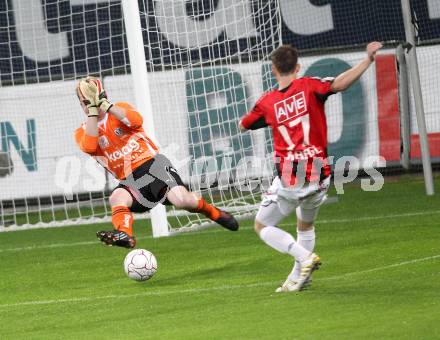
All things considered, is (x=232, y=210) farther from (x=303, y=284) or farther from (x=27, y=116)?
(x=303, y=284)

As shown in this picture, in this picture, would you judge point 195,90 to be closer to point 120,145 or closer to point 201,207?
point 120,145

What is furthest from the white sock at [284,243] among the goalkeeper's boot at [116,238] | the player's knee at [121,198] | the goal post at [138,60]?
the goal post at [138,60]

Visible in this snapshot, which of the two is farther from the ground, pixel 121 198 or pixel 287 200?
pixel 121 198

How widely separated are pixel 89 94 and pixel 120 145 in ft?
2.72

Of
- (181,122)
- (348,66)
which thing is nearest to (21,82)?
(181,122)

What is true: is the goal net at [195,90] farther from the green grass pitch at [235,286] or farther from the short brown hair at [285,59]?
the short brown hair at [285,59]

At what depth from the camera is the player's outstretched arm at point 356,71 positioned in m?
8.02

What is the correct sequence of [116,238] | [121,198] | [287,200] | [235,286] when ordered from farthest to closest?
1. [121,198]
2. [116,238]
3. [235,286]
4. [287,200]

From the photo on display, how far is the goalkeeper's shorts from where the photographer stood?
10586mm

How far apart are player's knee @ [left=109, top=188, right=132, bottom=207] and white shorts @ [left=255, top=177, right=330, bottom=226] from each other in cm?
199

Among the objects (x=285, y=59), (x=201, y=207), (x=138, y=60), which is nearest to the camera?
(x=285, y=59)

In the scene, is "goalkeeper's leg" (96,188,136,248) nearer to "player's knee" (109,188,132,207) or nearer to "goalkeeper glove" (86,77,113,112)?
"player's knee" (109,188,132,207)

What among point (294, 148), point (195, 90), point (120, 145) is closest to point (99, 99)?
point (120, 145)

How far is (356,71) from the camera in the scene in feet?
26.7
